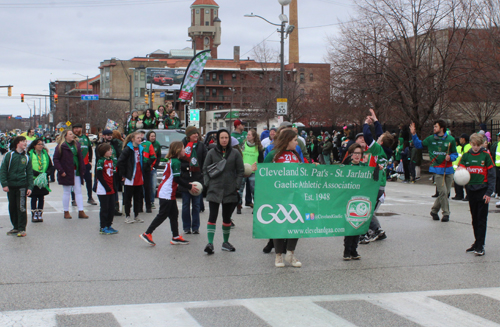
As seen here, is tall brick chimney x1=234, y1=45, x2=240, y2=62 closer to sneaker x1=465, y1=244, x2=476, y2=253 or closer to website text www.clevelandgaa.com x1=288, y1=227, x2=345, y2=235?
sneaker x1=465, y1=244, x2=476, y2=253

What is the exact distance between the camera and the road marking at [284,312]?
5.29 metres

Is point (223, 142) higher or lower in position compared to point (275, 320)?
higher

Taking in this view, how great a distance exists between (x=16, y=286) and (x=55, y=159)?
5.89m

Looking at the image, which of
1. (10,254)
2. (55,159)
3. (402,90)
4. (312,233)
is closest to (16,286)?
(10,254)

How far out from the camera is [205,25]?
5007 inches

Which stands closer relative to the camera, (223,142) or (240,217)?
(223,142)

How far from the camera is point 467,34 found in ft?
85.3

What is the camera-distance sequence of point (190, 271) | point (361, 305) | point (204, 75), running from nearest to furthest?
point (361, 305) < point (190, 271) < point (204, 75)

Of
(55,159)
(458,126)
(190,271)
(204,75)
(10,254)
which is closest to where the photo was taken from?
(190,271)

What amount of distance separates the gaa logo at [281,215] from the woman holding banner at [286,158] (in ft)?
0.91

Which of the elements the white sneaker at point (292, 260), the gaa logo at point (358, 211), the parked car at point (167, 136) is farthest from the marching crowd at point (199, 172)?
the parked car at point (167, 136)

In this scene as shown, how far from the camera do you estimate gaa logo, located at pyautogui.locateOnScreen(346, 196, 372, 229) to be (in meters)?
8.06

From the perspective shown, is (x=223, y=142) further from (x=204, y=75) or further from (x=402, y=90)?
(x=204, y=75)

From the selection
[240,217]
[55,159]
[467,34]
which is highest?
[467,34]
